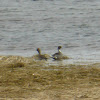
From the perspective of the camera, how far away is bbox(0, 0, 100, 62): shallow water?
56.7ft

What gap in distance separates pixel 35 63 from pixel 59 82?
Result: 10.9ft

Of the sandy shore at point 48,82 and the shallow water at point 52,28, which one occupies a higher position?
the sandy shore at point 48,82

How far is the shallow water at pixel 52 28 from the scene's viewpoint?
17.3 meters

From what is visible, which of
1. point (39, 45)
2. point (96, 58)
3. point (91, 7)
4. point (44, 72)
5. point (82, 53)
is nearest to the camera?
point (44, 72)

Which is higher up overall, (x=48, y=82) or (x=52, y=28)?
(x=48, y=82)

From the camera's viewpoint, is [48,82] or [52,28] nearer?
[48,82]

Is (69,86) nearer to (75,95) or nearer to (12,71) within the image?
(75,95)

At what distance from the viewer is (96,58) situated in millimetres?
13977

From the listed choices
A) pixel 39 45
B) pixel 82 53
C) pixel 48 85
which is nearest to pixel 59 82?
pixel 48 85

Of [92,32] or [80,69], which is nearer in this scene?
[80,69]

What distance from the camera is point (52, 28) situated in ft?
80.0

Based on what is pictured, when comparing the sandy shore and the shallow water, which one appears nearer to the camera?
the sandy shore

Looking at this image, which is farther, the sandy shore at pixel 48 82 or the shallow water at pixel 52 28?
the shallow water at pixel 52 28

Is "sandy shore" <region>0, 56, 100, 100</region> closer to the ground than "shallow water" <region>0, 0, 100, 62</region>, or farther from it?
farther from it
